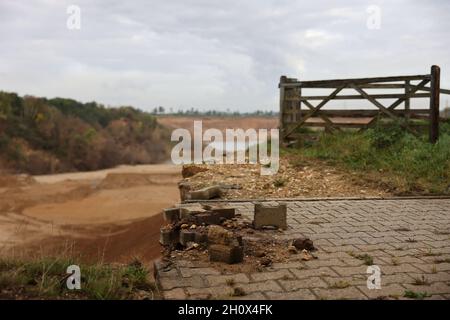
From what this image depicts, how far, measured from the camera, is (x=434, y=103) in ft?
36.1

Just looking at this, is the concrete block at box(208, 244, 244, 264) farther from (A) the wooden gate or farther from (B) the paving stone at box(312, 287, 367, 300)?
(A) the wooden gate

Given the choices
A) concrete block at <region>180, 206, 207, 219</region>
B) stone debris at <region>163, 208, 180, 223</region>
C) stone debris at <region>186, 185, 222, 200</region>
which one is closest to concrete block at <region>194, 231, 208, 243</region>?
concrete block at <region>180, 206, 207, 219</region>

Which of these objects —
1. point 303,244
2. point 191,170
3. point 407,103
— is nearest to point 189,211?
point 303,244

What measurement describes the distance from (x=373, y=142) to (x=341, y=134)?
4.29 feet

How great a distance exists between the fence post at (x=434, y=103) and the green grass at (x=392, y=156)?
191mm

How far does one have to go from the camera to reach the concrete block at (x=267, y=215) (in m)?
5.70

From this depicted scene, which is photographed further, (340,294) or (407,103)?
(407,103)

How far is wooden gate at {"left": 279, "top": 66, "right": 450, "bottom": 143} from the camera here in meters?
11.1

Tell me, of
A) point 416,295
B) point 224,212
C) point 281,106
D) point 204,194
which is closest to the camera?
point 416,295

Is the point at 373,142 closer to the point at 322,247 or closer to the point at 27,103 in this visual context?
the point at 322,247

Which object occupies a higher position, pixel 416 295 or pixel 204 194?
pixel 204 194

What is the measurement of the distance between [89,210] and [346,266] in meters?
19.4

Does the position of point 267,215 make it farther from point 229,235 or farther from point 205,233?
point 229,235
